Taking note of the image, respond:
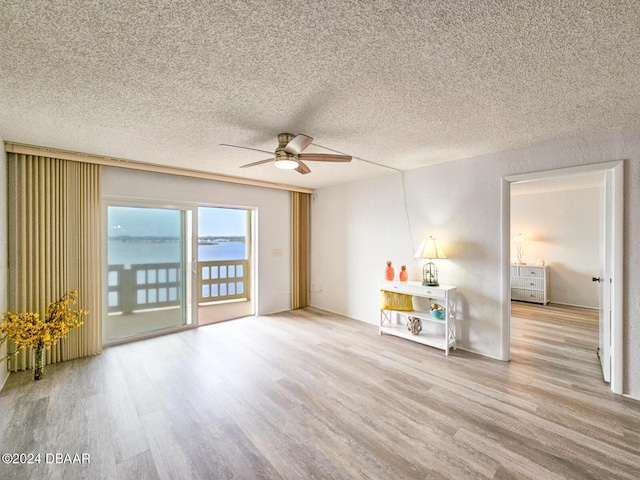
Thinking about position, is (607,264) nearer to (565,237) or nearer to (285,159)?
(285,159)

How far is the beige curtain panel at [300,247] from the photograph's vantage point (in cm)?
543

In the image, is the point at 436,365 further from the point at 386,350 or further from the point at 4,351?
the point at 4,351

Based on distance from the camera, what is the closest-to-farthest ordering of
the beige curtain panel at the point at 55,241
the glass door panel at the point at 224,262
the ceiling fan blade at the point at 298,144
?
the ceiling fan blade at the point at 298,144 < the beige curtain panel at the point at 55,241 < the glass door panel at the point at 224,262

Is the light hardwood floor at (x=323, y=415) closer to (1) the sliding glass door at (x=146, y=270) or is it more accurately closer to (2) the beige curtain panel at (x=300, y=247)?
(1) the sliding glass door at (x=146, y=270)

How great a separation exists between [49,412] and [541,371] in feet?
14.9

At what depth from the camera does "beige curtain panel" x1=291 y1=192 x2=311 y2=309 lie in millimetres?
5434

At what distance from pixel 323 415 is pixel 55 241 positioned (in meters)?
3.47

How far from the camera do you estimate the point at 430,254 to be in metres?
3.49

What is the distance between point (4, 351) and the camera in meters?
2.71

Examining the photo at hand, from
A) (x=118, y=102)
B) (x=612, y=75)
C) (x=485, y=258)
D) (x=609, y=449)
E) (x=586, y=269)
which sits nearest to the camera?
(x=612, y=75)

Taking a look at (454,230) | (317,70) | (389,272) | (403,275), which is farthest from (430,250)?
(317,70)

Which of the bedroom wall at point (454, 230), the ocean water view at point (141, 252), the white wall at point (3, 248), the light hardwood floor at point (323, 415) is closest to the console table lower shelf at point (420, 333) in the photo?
the light hardwood floor at point (323, 415)

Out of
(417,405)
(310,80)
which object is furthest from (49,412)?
(310,80)

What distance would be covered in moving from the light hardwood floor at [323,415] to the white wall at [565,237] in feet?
8.93
